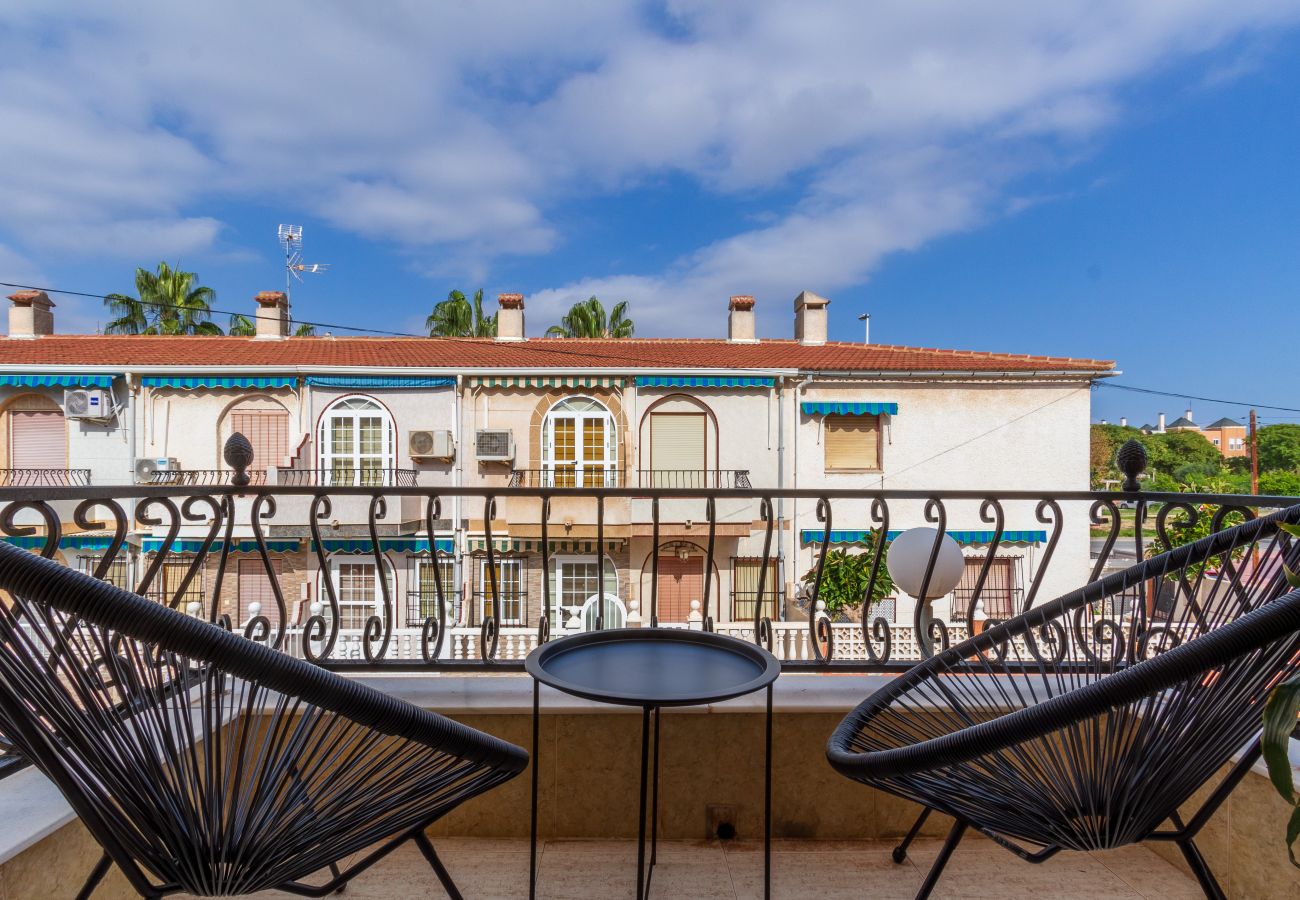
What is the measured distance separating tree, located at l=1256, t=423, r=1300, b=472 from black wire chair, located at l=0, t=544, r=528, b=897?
58.9 m

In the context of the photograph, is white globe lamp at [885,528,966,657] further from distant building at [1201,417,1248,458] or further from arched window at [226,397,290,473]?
distant building at [1201,417,1248,458]

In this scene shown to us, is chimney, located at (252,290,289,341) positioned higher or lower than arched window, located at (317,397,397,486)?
higher

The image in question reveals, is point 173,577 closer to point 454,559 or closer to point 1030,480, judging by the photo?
point 454,559

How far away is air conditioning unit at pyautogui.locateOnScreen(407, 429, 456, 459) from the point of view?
39.5 ft

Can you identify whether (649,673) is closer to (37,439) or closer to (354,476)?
(354,476)

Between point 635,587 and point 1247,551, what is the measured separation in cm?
1128

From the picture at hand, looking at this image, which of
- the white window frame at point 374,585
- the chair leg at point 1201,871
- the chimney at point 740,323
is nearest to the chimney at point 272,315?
the white window frame at point 374,585

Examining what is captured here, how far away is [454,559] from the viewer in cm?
1249

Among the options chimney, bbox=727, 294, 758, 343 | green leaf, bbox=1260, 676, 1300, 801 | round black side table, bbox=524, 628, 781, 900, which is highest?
chimney, bbox=727, 294, 758, 343

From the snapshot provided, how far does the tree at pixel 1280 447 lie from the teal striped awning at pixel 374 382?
54.8m

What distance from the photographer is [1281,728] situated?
0.85 metres

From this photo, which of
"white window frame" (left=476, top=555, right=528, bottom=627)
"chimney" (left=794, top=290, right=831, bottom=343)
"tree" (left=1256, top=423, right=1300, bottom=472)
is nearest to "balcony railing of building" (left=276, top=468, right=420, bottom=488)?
"white window frame" (left=476, top=555, right=528, bottom=627)

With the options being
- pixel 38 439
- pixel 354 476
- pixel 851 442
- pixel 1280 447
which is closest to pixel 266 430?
pixel 354 476

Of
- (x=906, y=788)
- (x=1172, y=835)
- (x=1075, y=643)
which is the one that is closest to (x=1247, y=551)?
(x=1075, y=643)
